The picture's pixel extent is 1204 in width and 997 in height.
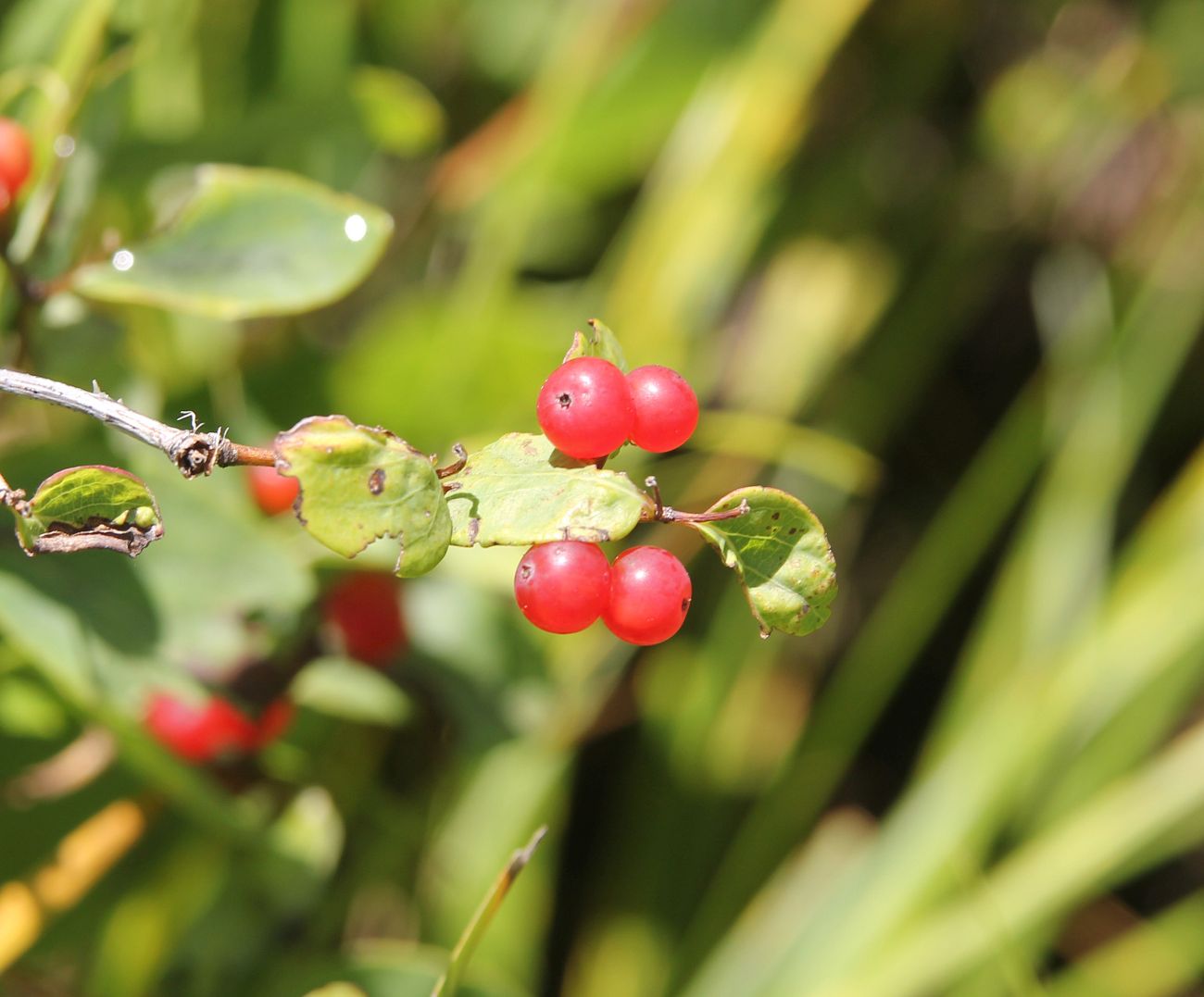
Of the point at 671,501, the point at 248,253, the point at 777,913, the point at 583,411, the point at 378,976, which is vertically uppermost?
the point at 583,411

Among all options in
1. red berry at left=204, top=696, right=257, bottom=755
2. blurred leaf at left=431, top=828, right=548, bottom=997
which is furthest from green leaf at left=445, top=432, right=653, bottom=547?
red berry at left=204, top=696, right=257, bottom=755

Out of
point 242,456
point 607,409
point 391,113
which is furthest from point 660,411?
point 391,113

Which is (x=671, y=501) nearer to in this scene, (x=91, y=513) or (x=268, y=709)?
(x=268, y=709)

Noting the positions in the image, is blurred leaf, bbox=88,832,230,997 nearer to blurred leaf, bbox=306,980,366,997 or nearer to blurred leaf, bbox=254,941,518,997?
blurred leaf, bbox=254,941,518,997

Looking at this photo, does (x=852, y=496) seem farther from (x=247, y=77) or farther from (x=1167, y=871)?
(x=247, y=77)

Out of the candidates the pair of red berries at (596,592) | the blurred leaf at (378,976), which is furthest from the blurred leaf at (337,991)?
the pair of red berries at (596,592)

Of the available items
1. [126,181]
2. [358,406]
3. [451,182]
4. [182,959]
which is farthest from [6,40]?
[182,959]
